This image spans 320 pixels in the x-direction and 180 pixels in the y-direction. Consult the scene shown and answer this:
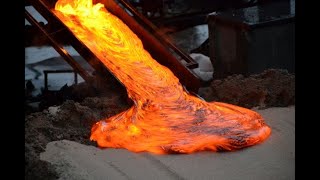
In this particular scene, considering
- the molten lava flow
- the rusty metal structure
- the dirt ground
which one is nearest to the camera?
the dirt ground

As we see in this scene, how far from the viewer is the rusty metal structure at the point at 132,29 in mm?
4559

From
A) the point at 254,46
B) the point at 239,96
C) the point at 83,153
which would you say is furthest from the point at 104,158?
A: the point at 254,46

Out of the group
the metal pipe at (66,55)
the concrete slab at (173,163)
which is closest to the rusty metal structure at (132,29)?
the metal pipe at (66,55)

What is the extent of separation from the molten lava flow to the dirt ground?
194 mm

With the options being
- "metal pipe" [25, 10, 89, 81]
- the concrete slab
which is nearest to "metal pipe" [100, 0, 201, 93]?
"metal pipe" [25, 10, 89, 81]

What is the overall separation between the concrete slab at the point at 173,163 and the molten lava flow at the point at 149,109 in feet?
0.41

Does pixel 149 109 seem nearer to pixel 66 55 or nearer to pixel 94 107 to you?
pixel 94 107

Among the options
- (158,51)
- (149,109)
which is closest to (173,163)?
(149,109)

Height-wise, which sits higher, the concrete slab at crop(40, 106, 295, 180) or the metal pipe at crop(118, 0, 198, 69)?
the metal pipe at crop(118, 0, 198, 69)

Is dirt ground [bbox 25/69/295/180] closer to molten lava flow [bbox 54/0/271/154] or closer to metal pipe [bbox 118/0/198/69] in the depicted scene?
molten lava flow [bbox 54/0/271/154]

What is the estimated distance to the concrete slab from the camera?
3123 millimetres

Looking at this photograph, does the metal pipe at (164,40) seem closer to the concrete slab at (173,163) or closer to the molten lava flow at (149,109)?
the molten lava flow at (149,109)

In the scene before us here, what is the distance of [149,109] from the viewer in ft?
13.9

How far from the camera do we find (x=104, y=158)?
3391 millimetres
